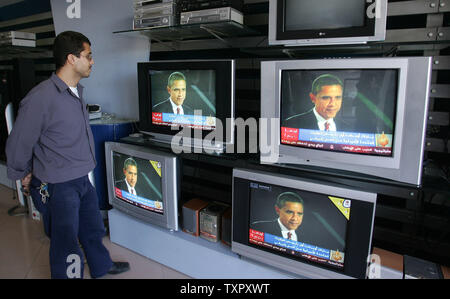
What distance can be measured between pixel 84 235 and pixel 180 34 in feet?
5.64

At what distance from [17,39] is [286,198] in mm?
4188

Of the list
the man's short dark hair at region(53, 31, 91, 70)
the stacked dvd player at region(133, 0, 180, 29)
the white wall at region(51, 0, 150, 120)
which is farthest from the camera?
the white wall at region(51, 0, 150, 120)

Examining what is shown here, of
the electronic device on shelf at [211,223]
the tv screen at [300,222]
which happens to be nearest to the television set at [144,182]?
the electronic device on shelf at [211,223]

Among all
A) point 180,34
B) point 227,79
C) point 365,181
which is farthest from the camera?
point 180,34

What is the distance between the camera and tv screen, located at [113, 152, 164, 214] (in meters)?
2.35

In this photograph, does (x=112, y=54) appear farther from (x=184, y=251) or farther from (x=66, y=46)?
(x=184, y=251)

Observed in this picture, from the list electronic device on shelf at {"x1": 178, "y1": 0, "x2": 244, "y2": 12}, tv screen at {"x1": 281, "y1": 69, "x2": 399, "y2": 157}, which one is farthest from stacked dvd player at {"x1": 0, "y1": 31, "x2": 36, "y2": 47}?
tv screen at {"x1": 281, "y1": 69, "x2": 399, "y2": 157}

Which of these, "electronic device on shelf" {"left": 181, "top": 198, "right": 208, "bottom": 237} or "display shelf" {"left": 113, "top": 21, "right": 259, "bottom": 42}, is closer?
"display shelf" {"left": 113, "top": 21, "right": 259, "bottom": 42}

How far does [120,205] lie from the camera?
265 centimetres

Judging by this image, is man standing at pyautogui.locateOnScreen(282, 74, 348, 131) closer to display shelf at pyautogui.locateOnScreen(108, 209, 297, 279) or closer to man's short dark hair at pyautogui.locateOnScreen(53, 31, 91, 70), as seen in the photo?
display shelf at pyautogui.locateOnScreen(108, 209, 297, 279)

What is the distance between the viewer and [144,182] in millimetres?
2424

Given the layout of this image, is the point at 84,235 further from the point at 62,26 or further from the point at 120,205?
the point at 62,26

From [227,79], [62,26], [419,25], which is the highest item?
[62,26]

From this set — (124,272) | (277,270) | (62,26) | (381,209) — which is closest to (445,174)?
(381,209)
